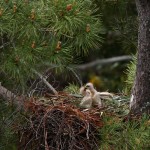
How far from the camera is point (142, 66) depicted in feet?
21.9

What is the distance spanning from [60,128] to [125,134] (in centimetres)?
44

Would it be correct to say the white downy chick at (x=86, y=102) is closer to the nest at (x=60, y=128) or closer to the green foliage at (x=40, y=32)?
the nest at (x=60, y=128)

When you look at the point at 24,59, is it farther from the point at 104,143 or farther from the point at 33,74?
the point at 104,143

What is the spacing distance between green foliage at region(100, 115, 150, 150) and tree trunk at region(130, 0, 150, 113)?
0.14 m

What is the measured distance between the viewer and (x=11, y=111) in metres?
7.18

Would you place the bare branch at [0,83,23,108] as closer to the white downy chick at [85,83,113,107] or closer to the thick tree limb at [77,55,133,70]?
the white downy chick at [85,83,113,107]

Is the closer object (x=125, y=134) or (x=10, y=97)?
(x=125, y=134)

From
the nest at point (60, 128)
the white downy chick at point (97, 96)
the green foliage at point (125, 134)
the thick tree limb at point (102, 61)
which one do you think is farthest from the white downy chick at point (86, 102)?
A: the thick tree limb at point (102, 61)

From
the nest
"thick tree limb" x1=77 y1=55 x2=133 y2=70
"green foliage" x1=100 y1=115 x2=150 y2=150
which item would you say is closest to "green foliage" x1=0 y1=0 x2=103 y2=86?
the nest

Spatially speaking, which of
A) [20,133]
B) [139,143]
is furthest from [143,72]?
[20,133]

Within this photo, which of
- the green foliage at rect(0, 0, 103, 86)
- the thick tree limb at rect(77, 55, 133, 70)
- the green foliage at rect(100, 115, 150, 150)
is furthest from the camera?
the thick tree limb at rect(77, 55, 133, 70)

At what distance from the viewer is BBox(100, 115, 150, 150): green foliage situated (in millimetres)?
6531

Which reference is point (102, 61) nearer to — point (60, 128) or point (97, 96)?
point (97, 96)

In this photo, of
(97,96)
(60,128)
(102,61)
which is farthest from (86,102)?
(102,61)
